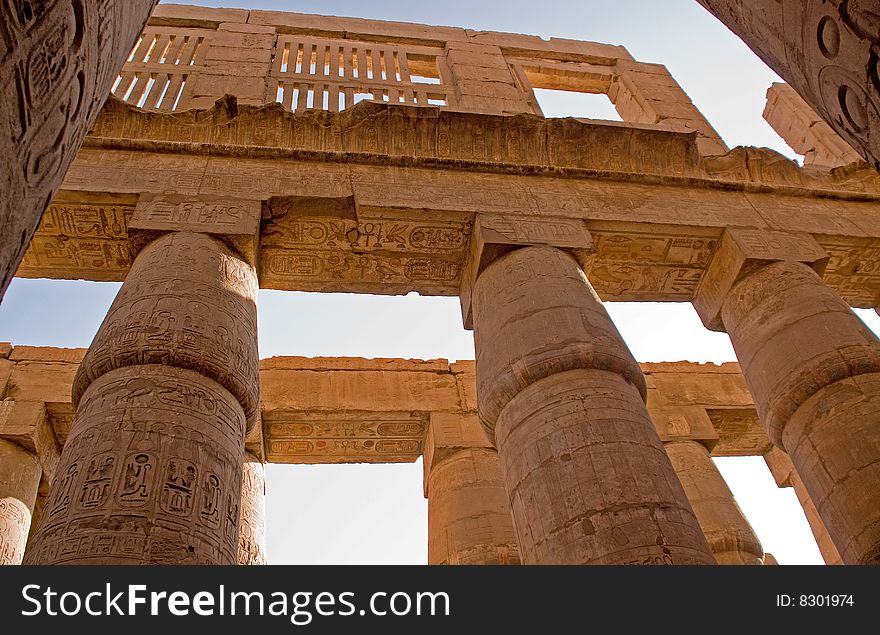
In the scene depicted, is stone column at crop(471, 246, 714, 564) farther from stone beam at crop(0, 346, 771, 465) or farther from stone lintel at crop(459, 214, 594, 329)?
stone beam at crop(0, 346, 771, 465)

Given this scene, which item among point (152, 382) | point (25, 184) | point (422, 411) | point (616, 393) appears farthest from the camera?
point (422, 411)

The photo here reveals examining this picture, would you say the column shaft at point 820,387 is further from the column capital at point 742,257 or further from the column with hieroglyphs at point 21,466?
the column with hieroglyphs at point 21,466

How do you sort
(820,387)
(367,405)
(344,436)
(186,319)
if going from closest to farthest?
(186,319) < (820,387) < (367,405) < (344,436)

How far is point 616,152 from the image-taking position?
767 cm

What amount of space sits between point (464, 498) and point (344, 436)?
2.01 metres

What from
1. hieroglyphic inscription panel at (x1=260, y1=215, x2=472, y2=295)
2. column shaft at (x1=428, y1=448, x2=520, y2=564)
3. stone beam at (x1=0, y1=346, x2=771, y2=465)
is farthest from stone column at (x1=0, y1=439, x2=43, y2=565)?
column shaft at (x1=428, y1=448, x2=520, y2=564)

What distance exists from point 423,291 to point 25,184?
5319 millimetres

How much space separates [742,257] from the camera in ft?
22.1

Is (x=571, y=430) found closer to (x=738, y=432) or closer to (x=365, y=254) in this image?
(x=365, y=254)

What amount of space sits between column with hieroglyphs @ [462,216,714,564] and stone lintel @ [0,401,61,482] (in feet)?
17.7

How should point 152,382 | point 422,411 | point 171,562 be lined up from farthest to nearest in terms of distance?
point 422,411 → point 152,382 → point 171,562

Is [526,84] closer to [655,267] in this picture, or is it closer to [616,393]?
[655,267]

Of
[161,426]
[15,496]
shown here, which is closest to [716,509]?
[161,426]
